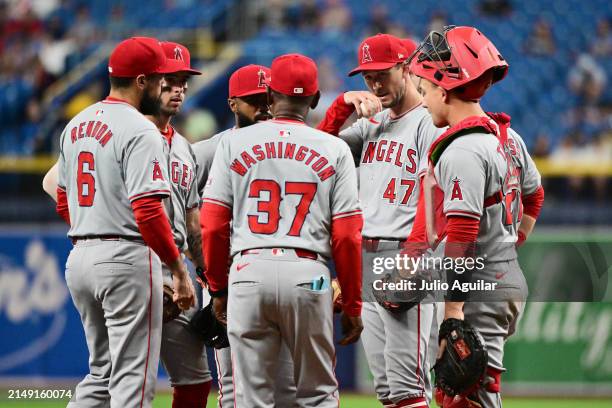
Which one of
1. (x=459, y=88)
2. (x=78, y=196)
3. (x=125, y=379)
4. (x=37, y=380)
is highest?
(x=459, y=88)

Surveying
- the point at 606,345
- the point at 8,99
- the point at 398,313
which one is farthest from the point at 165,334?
the point at 8,99

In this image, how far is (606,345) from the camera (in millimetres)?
8977

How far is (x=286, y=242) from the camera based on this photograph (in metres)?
4.40

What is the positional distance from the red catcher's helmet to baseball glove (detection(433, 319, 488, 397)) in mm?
1035

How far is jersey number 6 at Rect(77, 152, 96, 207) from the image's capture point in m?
4.80

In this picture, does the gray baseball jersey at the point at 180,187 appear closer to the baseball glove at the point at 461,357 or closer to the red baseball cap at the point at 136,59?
the red baseball cap at the point at 136,59

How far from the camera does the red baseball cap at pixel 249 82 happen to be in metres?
5.70

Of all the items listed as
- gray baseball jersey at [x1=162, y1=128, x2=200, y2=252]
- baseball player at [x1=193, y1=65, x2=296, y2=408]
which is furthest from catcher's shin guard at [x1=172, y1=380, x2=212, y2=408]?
gray baseball jersey at [x1=162, y1=128, x2=200, y2=252]

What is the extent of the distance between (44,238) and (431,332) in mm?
4928

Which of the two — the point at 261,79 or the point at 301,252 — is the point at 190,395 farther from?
the point at 261,79

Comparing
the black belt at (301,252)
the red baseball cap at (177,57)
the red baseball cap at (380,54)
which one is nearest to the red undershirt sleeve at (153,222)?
the black belt at (301,252)

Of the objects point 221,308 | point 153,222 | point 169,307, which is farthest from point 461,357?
point 169,307

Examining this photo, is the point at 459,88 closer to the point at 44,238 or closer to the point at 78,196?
the point at 78,196

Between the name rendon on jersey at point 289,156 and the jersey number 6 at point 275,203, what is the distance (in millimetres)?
80
